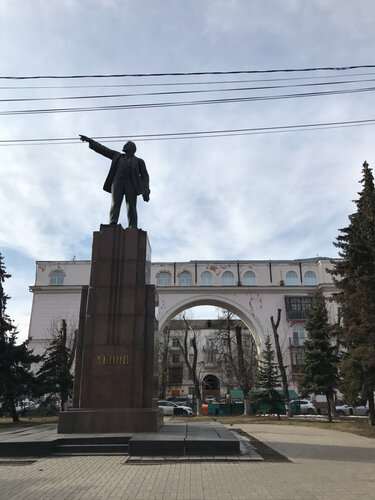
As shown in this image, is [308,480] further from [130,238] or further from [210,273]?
[210,273]

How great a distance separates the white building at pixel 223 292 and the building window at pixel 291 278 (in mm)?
Result: 51

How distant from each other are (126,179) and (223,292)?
26.5 m

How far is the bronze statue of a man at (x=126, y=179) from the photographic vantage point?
37.1 feet

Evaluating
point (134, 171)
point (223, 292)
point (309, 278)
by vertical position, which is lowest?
point (134, 171)

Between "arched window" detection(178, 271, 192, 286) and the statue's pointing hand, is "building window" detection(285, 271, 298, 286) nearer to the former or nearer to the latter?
"arched window" detection(178, 271, 192, 286)

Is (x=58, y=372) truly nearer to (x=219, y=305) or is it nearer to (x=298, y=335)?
(x=219, y=305)

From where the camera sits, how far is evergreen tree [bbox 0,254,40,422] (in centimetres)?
1947

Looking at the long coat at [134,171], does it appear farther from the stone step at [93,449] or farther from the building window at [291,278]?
the building window at [291,278]

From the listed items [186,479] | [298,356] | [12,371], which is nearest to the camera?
[186,479]

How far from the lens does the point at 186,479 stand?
583 centimetres

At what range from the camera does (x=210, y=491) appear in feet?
17.3

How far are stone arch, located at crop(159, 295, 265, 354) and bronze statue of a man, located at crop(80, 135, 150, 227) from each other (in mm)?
25333

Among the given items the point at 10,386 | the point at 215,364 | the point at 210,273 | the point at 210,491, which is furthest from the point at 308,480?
the point at 215,364

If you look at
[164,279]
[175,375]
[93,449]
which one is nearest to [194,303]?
[164,279]
